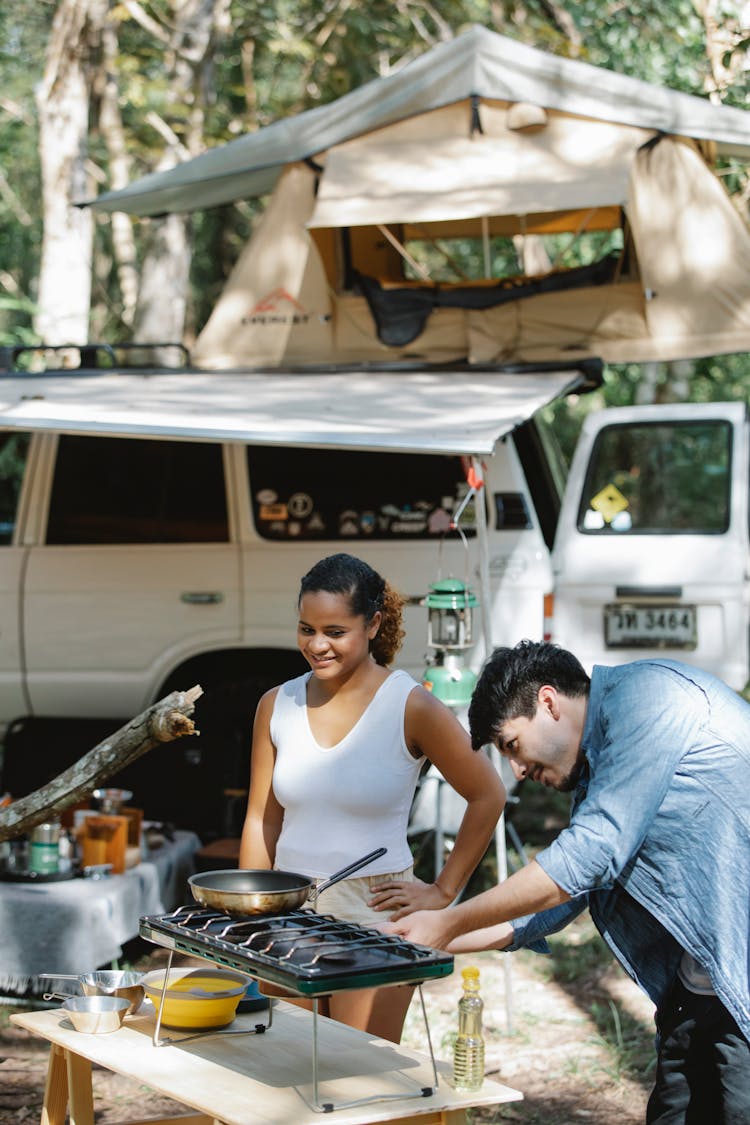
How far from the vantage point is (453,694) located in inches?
215

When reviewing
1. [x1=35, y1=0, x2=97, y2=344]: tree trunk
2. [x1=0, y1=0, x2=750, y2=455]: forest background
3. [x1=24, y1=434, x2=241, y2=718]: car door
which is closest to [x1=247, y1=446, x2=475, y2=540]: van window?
[x1=24, y1=434, x2=241, y2=718]: car door

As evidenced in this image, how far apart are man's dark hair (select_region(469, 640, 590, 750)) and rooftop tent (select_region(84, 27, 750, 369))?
4809mm

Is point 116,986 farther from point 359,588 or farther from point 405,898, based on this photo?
point 359,588

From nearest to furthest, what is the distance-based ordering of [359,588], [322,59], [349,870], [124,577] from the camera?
[349,870], [359,588], [124,577], [322,59]

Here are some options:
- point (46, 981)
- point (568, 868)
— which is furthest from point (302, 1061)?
point (46, 981)

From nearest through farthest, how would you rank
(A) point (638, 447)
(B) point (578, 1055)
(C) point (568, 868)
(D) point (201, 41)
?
(C) point (568, 868) → (B) point (578, 1055) → (D) point (201, 41) → (A) point (638, 447)

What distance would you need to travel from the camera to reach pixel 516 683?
2.78 m

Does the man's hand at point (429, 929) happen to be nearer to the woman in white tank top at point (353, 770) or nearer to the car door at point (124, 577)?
the woman in white tank top at point (353, 770)

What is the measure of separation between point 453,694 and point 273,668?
153 cm

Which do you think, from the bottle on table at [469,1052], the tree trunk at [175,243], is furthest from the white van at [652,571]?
the tree trunk at [175,243]

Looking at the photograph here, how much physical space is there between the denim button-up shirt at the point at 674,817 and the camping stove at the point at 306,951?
1.10 feet

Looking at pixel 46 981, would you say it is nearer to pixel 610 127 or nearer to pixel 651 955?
pixel 651 955

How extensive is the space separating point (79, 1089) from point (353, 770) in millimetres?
962

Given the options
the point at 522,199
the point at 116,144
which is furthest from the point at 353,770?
the point at 116,144
